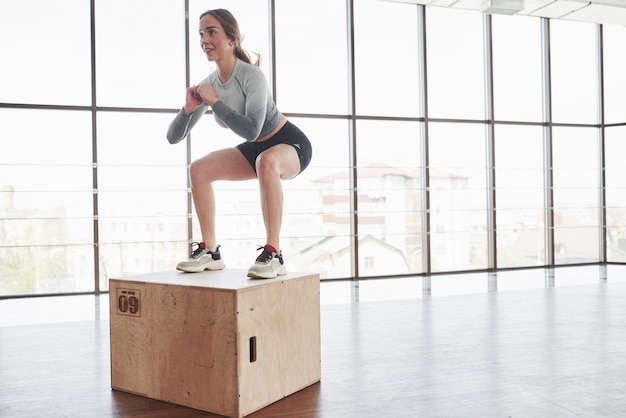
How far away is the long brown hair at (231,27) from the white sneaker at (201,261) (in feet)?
2.50

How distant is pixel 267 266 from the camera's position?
6.20ft

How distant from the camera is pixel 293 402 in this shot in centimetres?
179

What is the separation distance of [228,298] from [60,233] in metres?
3.62

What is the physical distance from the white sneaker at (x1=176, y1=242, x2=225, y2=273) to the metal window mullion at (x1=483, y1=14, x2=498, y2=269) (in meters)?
4.36

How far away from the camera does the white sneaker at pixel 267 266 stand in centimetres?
187

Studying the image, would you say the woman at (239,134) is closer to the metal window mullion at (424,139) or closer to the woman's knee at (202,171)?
the woman's knee at (202,171)

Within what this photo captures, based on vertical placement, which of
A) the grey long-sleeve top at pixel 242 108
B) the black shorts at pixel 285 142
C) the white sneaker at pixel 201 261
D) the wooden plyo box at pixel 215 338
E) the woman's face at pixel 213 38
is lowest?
the wooden plyo box at pixel 215 338

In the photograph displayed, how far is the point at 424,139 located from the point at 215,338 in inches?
173

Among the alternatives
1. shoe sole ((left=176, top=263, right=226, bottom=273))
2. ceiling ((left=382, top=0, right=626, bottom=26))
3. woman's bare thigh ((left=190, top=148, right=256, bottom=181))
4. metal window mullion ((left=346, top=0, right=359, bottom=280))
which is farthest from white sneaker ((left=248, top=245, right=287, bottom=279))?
ceiling ((left=382, top=0, right=626, bottom=26))

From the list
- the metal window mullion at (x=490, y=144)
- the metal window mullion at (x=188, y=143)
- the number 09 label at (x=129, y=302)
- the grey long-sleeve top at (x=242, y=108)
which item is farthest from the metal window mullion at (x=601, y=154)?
the number 09 label at (x=129, y=302)

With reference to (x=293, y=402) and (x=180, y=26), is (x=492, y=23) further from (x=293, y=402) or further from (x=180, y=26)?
(x=293, y=402)

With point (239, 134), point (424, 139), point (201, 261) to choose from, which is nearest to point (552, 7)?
point (424, 139)

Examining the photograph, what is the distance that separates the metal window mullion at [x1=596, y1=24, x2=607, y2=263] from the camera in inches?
250

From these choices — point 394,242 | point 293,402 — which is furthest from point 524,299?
point 293,402
